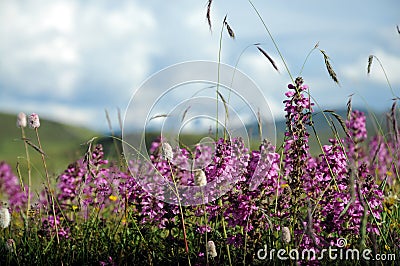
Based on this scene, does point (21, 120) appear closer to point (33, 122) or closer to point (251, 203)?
point (33, 122)

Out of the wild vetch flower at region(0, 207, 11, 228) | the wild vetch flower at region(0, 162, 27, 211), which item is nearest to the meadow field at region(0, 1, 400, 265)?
the wild vetch flower at region(0, 207, 11, 228)

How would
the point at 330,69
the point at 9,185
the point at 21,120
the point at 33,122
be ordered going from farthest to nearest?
the point at 9,185
the point at 21,120
the point at 33,122
the point at 330,69

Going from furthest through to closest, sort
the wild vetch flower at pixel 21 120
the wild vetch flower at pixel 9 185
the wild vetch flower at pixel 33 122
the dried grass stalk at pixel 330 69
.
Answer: the wild vetch flower at pixel 9 185, the wild vetch flower at pixel 21 120, the wild vetch flower at pixel 33 122, the dried grass stalk at pixel 330 69

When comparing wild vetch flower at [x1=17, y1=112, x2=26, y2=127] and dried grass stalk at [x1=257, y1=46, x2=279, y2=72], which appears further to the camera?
wild vetch flower at [x1=17, y1=112, x2=26, y2=127]

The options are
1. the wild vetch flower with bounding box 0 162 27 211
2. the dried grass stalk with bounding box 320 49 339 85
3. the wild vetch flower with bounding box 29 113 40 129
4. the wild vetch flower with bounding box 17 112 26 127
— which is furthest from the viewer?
the wild vetch flower with bounding box 0 162 27 211

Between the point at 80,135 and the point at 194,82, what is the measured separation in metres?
88.3

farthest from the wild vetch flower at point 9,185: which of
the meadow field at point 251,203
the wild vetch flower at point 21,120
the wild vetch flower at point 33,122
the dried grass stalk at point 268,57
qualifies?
the dried grass stalk at point 268,57

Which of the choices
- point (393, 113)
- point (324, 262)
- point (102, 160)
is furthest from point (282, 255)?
point (102, 160)

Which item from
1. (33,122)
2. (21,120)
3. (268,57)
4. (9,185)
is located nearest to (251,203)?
(268,57)

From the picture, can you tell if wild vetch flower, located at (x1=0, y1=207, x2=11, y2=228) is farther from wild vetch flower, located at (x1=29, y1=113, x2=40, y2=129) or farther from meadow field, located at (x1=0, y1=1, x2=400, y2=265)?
wild vetch flower, located at (x1=29, y1=113, x2=40, y2=129)

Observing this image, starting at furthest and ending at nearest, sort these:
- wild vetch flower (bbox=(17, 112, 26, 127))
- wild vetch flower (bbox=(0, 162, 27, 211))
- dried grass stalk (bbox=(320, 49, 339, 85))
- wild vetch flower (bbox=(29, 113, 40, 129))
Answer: wild vetch flower (bbox=(0, 162, 27, 211)) < wild vetch flower (bbox=(17, 112, 26, 127)) < wild vetch flower (bbox=(29, 113, 40, 129)) < dried grass stalk (bbox=(320, 49, 339, 85))

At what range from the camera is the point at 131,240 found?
12.7 ft

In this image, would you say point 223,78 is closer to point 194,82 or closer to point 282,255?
point 194,82

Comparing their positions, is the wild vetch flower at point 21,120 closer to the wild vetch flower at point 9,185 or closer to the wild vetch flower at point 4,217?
the wild vetch flower at point 4,217
